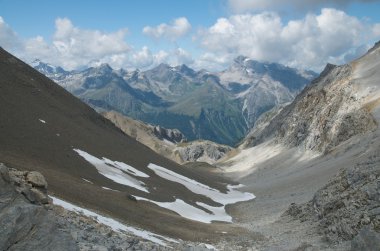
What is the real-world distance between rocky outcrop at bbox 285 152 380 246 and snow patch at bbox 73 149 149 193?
77.1 ft

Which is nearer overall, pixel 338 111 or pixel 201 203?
pixel 201 203

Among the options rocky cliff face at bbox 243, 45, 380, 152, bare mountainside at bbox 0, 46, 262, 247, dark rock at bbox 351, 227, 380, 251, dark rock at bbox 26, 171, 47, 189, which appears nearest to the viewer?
dark rock at bbox 351, 227, 380, 251

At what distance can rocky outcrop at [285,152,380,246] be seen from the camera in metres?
30.5

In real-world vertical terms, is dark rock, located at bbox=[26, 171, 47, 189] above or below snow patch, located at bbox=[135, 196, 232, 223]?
below

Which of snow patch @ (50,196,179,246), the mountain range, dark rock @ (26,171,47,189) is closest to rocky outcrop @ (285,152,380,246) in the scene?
the mountain range

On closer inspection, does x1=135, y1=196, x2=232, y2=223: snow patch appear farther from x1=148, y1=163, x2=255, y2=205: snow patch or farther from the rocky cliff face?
the rocky cliff face

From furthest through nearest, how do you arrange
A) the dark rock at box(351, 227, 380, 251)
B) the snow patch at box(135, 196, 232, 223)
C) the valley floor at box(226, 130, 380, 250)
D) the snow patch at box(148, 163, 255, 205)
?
the snow patch at box(148, 163, 255, 205) < the snow patch at box(135, 196, 232, 223) < the valley floor at box(226, 130, 380, 250) < the dark rock at box(351, 227, 380, 251)

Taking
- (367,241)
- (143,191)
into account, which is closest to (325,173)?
(143,191)

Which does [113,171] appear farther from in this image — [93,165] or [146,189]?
[146,189]

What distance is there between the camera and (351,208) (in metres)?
37.0

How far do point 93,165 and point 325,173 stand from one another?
47431 mm

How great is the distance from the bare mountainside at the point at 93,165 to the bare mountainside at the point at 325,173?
6.37 meters

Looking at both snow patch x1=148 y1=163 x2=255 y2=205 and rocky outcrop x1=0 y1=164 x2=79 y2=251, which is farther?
snow patch x1=148 y1=163 x2=255 y2=205

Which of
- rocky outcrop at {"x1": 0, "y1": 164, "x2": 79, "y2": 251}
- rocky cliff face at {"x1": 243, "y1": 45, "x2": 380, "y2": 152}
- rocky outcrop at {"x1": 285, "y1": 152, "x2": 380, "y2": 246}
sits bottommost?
rocky outcrop at {"x1": 0, "y1": 164, "x2": 79, "y2": 251}
